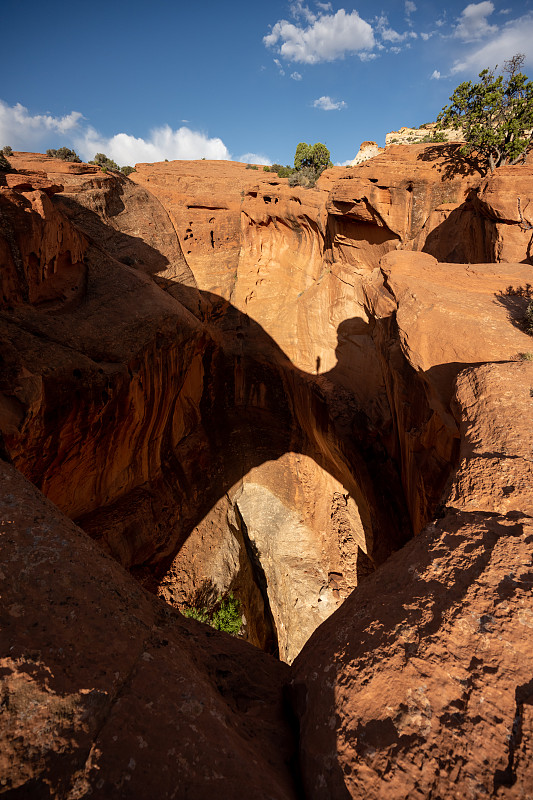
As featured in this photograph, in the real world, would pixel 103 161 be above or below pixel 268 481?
above

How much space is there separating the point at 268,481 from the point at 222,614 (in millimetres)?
5647

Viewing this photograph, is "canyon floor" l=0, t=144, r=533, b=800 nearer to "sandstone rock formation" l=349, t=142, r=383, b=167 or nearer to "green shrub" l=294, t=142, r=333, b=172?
"green shrub" l=294, t=142, r=333, b=172

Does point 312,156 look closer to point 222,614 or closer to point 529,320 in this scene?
point 529,320

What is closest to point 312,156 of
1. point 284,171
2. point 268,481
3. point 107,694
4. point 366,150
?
point 284,171

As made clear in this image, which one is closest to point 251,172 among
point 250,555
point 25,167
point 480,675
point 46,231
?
point 25,167

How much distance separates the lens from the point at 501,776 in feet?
6.73

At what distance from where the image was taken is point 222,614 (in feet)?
42.9

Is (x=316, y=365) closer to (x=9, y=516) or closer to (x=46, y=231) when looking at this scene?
(x=46, y=231)

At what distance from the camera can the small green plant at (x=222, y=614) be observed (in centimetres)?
1269

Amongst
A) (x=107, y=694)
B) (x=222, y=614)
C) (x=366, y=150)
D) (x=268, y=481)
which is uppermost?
(x=366, y=150)

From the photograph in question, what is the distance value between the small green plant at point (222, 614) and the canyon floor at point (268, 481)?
38cm

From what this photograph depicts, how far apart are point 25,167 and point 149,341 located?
12.6 metres

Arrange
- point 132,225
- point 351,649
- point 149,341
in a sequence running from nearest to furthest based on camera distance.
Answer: point 351,649
point 149,341
point 132,225

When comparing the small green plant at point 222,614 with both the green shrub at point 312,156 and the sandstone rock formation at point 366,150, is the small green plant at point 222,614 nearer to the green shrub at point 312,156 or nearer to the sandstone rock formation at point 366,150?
the green shrub at point 312,156
